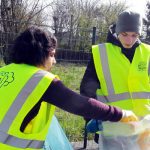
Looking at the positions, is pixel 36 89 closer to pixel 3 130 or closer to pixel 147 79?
pixel 3 130

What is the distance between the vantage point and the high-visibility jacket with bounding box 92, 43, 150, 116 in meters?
3.06

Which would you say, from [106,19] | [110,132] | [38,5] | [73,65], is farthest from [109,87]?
[106,19]

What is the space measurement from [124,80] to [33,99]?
44.5 inches

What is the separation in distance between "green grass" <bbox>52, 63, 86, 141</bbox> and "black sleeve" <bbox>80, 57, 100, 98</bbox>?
7.60 ft

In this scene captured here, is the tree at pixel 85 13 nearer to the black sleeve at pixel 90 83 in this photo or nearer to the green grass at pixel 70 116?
the green grass at pixel 70 116

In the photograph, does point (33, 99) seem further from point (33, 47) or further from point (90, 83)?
point (90, 83)

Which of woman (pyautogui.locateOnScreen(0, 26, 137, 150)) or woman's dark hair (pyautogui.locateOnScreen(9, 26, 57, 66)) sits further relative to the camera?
woman's dark hair (pyautogui.locateOnScreen(9, 26, 57, 66))

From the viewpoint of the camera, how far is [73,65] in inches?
220

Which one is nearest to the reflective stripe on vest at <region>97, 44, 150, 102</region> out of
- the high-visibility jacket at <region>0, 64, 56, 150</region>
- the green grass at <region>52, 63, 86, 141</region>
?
the high-visibility jacket at <region>0, 64, 56, 150</region>

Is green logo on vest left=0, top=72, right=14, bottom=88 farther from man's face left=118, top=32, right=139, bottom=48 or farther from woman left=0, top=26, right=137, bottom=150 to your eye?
man's face left=118, top=32, right=139, bottom=48

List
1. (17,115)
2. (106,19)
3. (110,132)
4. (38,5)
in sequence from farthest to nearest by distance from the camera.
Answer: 1. (106,19)
2. (38,5)
3. (110,132)
4. (17,115)

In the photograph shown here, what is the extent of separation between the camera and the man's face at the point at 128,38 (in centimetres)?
310

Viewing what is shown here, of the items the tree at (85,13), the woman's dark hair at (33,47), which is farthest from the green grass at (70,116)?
the tree at (85,13)

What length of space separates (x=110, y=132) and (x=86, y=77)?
0.58 metres
